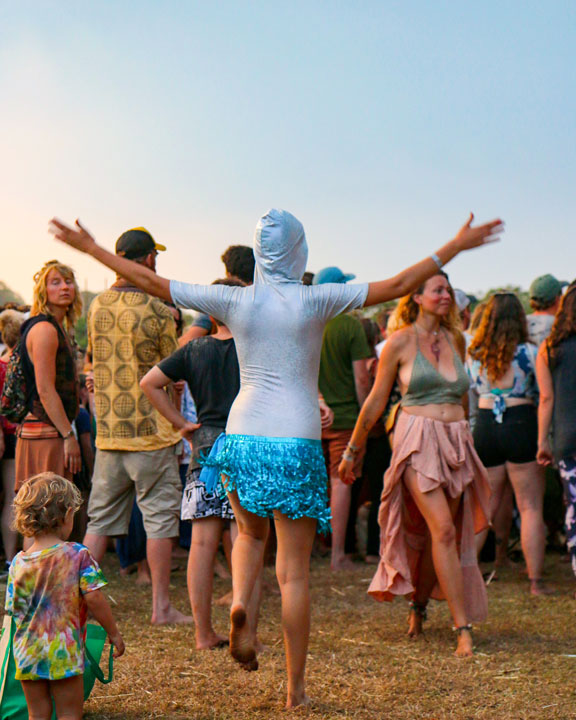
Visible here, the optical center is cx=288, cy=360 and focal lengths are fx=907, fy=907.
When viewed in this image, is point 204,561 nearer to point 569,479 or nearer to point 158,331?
point 158,331

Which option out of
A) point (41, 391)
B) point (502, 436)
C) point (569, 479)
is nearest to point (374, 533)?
point (502, 436)

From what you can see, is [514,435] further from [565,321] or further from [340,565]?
[340,565]

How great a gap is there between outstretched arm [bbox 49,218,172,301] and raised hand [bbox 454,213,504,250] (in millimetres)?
1209

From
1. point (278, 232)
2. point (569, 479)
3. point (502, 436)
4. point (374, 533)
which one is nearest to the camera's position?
point (278, 232)

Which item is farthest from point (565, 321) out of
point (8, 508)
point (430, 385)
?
point (8, 508)

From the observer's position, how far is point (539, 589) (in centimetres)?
648

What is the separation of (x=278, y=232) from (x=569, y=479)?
3042mm

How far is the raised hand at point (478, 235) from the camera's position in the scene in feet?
12.1

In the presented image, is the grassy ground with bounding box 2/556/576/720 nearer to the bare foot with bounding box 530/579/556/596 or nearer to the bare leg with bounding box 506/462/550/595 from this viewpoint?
the bare foot with bounding box 530/579/556/596

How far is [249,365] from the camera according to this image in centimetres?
377

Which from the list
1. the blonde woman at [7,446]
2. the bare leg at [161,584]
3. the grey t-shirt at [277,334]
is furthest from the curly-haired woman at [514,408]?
the blonde woman at [7,446]

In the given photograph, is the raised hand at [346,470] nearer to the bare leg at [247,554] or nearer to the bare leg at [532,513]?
the bare leg at [247,554]

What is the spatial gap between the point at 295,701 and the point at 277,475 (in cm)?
103

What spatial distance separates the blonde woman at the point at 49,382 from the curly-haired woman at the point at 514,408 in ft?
9.84
